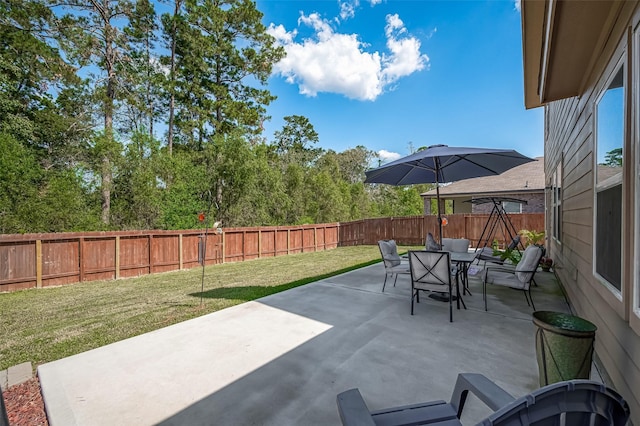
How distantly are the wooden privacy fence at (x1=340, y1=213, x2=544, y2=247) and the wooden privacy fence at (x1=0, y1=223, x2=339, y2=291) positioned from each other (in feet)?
18.9

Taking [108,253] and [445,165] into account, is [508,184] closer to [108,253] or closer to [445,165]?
[445,165]

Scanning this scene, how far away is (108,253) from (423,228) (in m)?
12.7

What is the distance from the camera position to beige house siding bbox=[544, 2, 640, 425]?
1.73 m

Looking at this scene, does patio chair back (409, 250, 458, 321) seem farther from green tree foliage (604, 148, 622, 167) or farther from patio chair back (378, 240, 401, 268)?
green tree foliage (604, 148, 622, 167)

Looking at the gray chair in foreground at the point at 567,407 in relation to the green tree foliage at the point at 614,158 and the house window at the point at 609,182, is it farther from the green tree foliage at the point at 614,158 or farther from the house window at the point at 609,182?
the green tree foliage at the point at 614,158

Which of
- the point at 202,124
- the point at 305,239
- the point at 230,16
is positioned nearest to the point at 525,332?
the point at 305,239

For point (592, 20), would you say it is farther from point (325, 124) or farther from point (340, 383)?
point (325, 124)

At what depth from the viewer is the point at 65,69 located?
36.8ft

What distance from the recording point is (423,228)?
14430mm

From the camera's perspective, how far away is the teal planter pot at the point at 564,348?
6.21 ft

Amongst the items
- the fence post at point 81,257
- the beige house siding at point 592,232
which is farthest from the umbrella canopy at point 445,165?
the fence post at point 81,257

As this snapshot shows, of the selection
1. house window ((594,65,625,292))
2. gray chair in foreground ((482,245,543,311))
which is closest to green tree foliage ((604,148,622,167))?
house window ((594,65,625,292))

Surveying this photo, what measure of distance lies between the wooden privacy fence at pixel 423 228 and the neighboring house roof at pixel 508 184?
236 cm

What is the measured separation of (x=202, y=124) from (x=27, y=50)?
21.6 ft
